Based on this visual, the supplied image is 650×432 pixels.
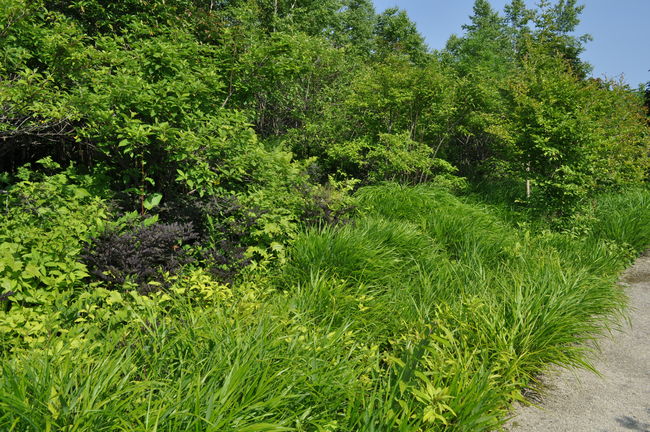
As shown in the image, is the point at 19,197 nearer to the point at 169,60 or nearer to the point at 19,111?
the point at 19,111

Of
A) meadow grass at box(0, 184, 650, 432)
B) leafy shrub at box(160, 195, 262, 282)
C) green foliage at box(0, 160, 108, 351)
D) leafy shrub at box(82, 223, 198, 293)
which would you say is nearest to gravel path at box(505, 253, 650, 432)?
meadow grass at box(0, 184, 650, 432)

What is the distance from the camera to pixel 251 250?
409 cm

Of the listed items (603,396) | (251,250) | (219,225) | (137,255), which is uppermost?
(219,225)

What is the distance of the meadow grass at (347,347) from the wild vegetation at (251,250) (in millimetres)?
20

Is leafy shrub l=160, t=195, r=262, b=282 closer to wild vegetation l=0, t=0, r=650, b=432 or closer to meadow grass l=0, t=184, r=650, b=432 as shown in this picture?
wild vegetation l=0, t=0, r=650, b=432

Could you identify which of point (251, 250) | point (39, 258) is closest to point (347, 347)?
point (251, 250)

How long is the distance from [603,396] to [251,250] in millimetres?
3130

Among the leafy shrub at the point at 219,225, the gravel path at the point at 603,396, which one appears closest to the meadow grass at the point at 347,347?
the gravel path at the point at 603,396

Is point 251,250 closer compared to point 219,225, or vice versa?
point 251,250

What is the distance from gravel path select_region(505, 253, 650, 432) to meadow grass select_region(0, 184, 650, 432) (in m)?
0.16

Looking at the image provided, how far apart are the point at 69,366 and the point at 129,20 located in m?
5.66

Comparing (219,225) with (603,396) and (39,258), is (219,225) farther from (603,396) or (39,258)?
(603,396)

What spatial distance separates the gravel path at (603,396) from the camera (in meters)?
2.79

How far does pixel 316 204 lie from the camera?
5.17m
